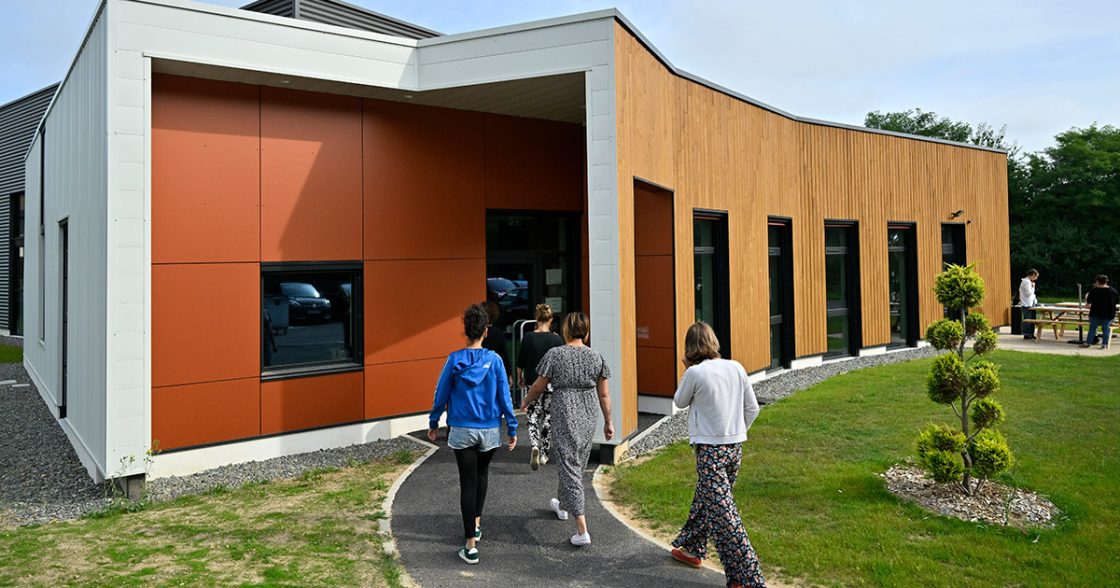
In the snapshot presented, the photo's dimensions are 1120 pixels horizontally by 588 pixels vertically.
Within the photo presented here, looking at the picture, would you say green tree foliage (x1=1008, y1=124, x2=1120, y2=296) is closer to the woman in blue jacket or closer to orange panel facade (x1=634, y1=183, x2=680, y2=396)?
orange panel facade (x1=634, y1=183, x2=680, y2=396)

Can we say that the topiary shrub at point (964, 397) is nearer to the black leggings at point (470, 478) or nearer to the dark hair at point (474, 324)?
the black leggings at point (470, 478)

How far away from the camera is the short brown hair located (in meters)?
4.88

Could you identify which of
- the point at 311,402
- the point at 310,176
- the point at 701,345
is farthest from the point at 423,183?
the point at 701,345

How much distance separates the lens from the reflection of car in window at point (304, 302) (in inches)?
339

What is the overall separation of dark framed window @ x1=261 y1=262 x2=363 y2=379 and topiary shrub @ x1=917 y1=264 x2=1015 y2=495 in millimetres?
6095

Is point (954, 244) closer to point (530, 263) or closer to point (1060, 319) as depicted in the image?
point (1060, 319)

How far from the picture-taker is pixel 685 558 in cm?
510

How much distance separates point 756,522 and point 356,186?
581cm

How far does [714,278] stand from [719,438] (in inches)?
281

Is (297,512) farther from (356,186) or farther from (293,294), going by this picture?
(356,186)

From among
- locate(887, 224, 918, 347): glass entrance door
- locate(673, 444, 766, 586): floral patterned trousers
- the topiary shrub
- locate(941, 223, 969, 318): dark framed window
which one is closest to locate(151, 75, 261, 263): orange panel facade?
locate(673, 444, 766, 586): floral patterned trousers

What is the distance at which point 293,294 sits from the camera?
863cm

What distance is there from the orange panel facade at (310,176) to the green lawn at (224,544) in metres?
2.79

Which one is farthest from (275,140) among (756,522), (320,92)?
(756,522)
